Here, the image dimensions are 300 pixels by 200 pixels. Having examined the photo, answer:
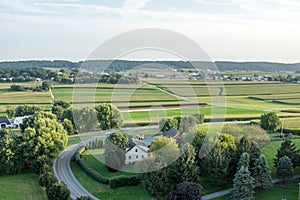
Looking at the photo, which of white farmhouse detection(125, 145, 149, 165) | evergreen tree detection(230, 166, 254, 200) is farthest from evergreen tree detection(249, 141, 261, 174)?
white farmhouse detection(125, 145, 149, 165)

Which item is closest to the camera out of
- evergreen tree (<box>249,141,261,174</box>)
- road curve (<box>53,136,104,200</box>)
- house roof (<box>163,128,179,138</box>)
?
road curve (<box>53,136,104,200</box>)

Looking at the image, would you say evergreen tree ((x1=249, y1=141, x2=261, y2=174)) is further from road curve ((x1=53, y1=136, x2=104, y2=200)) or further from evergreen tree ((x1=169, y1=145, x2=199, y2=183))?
road curve ((x1=53, y1=136, x2=104, y2=200))

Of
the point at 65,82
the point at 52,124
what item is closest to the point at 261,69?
the point at 65,82

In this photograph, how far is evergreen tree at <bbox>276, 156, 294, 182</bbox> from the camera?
29911mm

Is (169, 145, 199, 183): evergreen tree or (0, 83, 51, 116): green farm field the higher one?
(0, 83, 51, 116): green farm field

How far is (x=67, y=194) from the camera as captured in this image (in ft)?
87.4

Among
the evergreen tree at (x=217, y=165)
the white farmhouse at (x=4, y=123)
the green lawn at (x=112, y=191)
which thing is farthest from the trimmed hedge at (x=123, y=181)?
the white farmhouse at (x=4, y=123)

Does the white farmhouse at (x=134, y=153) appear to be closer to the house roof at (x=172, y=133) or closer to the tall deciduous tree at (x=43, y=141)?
the house roof at (x=172, y=133)

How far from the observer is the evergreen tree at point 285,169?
29911 mm

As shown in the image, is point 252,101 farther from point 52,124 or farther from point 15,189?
point 15,189

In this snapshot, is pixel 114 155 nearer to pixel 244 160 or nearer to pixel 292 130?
pixel 244 160

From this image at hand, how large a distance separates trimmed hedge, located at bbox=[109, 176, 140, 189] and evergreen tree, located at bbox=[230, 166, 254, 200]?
389 inches

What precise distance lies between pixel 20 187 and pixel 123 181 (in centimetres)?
1095

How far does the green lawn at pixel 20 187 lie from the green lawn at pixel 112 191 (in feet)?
15.0
